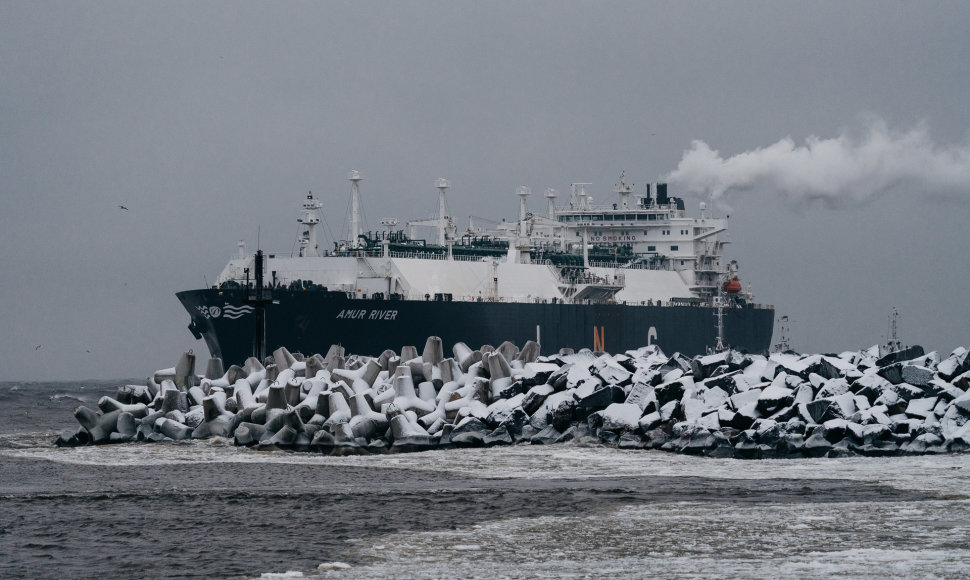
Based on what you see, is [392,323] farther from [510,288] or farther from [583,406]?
[583,406]

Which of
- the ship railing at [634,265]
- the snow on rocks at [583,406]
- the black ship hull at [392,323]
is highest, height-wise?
the ship railing at [634,265]

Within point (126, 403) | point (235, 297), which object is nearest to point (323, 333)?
point (235, 297)

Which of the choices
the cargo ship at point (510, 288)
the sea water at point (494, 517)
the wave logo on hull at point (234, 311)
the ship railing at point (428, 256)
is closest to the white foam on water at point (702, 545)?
the sea water at point (494, 517)

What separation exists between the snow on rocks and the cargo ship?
19.7 meters

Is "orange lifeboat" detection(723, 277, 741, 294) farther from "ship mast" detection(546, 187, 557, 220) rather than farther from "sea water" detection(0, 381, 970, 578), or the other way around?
"sea water" detection(0, 381, 970, 578)

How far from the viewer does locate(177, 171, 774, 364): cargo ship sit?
5300 centimetres

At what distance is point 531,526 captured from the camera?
437 inches

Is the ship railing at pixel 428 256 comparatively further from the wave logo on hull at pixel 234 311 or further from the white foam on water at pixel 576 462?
the white foam on water at pixel 576 462

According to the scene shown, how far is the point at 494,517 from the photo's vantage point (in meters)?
11.7

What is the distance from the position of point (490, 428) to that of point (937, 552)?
11112 mm

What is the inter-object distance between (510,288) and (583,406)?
41678mm

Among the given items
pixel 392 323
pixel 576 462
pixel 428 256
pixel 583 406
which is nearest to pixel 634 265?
pixel 428 256

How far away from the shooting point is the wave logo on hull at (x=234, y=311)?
51.3m

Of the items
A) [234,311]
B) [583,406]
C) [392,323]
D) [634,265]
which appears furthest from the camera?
[634,265]
